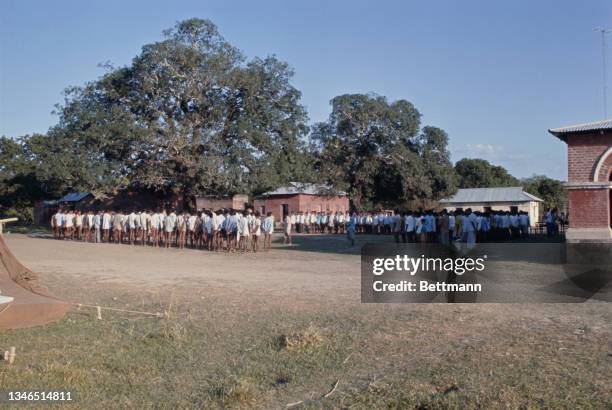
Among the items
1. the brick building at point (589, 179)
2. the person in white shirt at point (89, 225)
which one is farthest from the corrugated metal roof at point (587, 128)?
the person in white shirt at point (89, 225)

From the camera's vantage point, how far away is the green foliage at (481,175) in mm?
76562

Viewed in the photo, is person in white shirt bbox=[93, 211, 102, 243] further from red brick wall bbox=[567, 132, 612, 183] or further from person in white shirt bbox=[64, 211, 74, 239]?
red brick wall bbox=[567, 132, 612, 183]

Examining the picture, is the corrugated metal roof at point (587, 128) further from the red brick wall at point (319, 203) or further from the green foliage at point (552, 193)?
the green foliage at point (552, 193)

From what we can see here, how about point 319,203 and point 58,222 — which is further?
point 319,203

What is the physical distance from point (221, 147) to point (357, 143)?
15311 mm

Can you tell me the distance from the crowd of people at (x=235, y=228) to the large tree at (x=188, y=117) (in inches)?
122

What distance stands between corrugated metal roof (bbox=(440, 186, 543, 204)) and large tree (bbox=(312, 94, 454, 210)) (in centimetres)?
1462

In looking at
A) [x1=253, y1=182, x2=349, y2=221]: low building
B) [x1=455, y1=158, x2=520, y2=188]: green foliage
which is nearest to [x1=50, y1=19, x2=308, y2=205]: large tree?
[x1=253, y1=182, x2=349, y2=221]: low building

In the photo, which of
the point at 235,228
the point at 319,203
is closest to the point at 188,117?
the point at 235,228

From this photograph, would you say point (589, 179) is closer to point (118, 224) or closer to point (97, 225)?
point (118, 224)

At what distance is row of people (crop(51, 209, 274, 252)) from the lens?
24.6m

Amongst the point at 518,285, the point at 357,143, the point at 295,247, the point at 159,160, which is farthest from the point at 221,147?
the point at 518,285

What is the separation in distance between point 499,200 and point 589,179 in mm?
43963

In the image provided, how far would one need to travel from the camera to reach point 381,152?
46062mm
